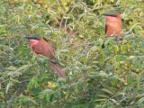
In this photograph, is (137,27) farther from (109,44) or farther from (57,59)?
(57,59)

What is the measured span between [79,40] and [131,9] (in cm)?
69

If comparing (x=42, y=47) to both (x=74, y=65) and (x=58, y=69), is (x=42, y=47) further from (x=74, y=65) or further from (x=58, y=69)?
(x=74, y=65)

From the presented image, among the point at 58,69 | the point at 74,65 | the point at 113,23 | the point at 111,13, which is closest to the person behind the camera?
the point at 74,65

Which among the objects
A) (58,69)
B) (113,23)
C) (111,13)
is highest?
(111,13)

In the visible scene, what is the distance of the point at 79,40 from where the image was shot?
4.85 metres

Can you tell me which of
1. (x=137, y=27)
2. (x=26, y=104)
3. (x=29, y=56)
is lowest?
(x=26, y=104)

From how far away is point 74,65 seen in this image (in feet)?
12.1

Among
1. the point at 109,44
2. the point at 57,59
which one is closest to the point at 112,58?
the point at 109,44

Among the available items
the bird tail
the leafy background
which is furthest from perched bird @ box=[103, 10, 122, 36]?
the bird tail

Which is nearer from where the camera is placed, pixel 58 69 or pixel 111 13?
pixel 58 69

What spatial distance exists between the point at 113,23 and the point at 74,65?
1.56m

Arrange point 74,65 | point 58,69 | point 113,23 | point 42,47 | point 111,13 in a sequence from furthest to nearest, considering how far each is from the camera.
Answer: point 113,23, point 111,13, point 42,47, point 58,69, point 74,65

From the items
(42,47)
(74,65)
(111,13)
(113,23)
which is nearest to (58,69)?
(74,65)

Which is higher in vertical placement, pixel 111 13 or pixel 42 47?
pixel 111 13
